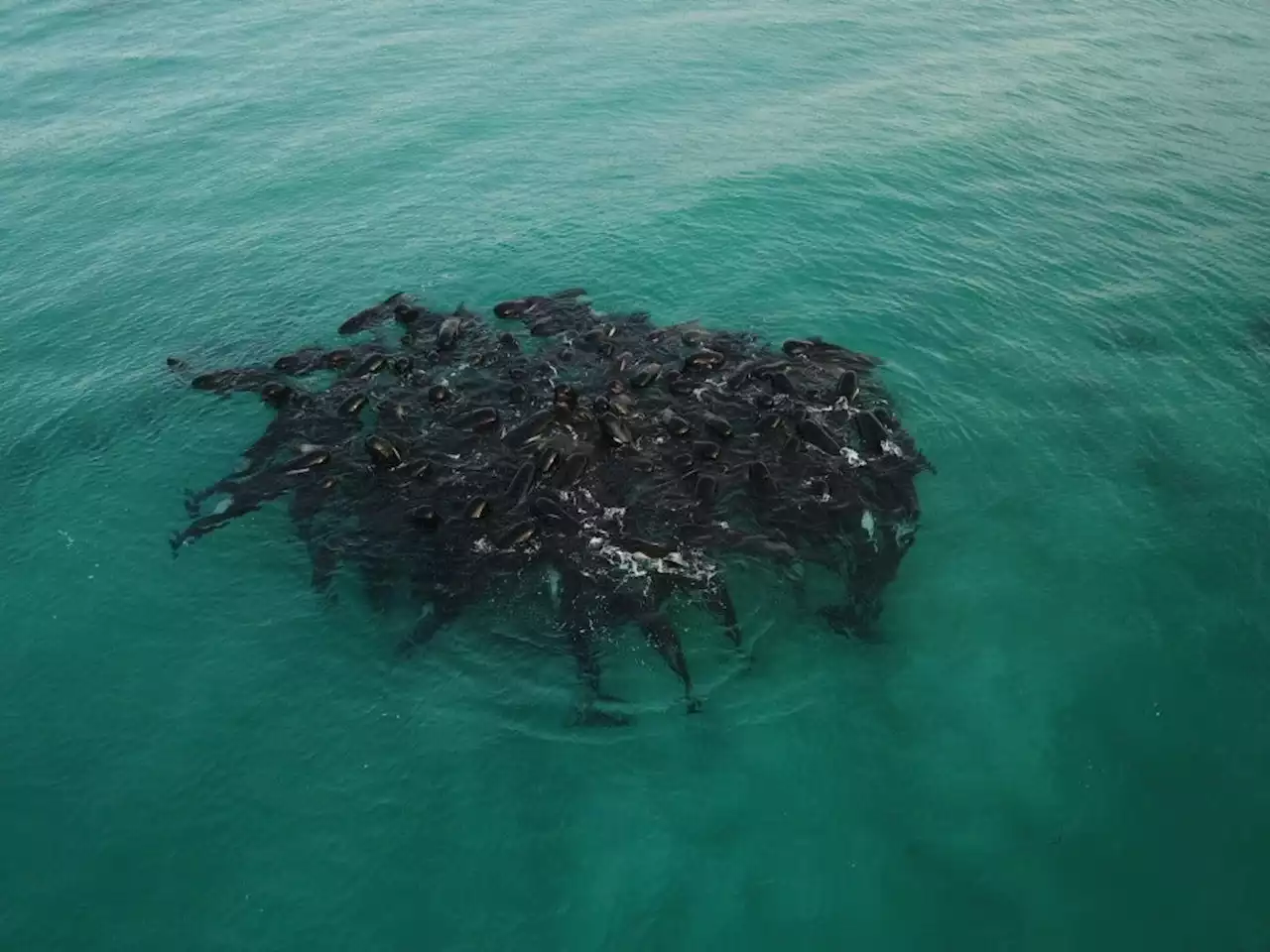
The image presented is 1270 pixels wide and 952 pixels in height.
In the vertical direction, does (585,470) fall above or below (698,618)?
above

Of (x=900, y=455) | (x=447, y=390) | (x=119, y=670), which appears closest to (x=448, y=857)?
(x=119, y=670)

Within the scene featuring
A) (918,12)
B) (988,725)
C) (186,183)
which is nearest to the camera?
(988,725)

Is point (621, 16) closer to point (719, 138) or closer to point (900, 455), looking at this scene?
point (719, 138)

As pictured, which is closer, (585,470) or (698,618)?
(698,618)

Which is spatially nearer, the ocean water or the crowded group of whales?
the ocean water
